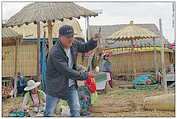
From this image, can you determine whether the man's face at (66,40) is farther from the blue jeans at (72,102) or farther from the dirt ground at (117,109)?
the dirt ground at (117,109)

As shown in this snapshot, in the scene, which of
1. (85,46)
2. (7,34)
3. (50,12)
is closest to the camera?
(85,46)

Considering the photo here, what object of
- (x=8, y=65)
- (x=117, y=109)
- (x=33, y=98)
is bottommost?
(x=117, y=109)

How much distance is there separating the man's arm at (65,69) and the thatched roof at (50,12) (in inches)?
78.6

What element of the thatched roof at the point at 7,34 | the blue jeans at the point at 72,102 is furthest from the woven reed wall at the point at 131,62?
the blue jeans at the point at 72,102

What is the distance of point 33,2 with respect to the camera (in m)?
6.70

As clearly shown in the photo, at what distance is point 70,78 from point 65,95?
30 centimetres

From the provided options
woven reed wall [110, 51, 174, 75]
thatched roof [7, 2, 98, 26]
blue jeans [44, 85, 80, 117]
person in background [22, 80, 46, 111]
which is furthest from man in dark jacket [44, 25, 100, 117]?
woven reed wall [110, 51, 174, 75]

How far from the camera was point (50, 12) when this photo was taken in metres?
6.16

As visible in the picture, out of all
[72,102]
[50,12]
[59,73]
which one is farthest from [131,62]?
[59,73]

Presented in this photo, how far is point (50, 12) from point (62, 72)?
7.57 feet

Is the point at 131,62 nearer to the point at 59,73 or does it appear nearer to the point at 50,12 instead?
the point at 50,12

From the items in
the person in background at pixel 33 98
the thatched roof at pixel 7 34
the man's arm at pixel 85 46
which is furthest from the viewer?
the thatched roof at pixel 7 34

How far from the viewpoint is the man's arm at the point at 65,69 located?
13.2 feet

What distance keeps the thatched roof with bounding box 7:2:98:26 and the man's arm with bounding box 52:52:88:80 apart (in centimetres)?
200
